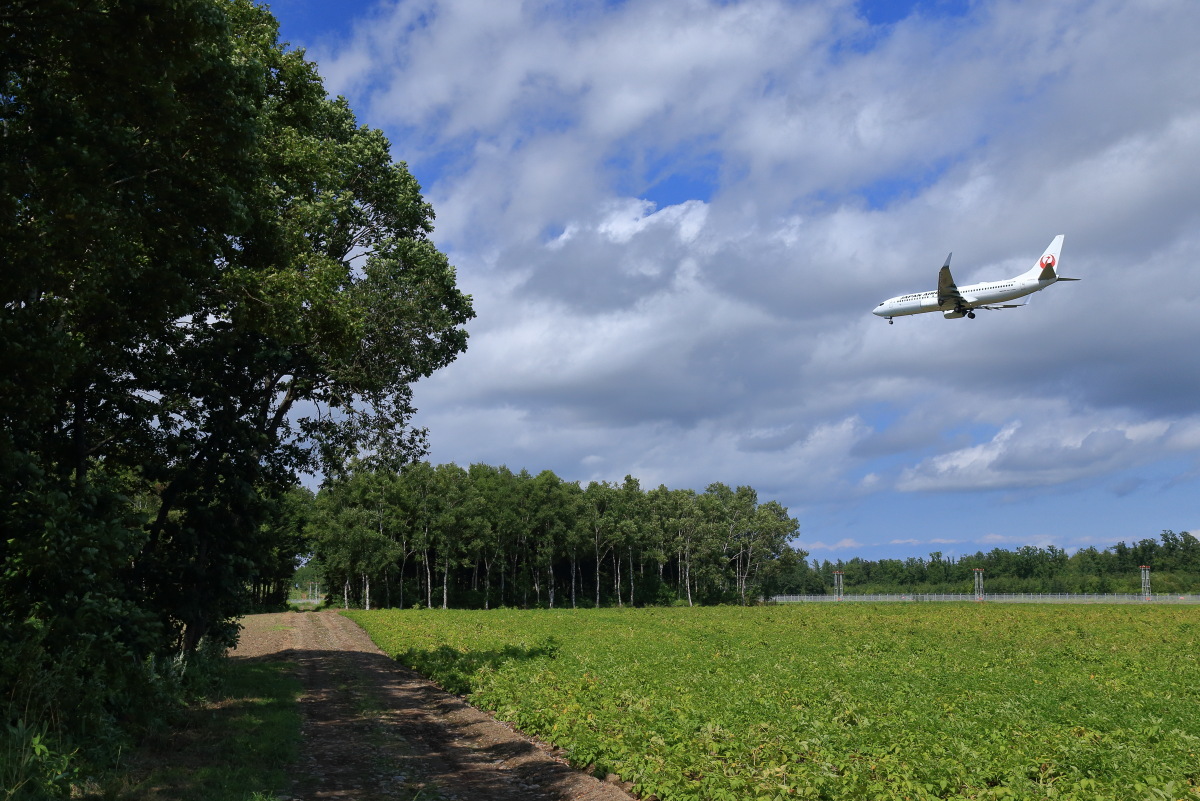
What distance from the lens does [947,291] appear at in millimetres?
47094

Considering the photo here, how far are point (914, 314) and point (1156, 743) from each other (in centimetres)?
4280

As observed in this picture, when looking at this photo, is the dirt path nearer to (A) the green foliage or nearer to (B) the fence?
(A) the green foliage

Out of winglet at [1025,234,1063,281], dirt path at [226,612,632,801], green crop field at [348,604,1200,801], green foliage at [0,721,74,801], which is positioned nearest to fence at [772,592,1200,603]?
winglet at [1025,234,1063,281]

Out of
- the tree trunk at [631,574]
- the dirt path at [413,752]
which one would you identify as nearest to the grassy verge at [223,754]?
the dirt path at [413,752]

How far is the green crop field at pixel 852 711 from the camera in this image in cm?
1106

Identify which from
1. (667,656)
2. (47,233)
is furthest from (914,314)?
(47,233)

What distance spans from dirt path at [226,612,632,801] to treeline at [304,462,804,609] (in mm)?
52539

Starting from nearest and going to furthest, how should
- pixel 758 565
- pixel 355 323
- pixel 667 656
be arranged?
pixel 355 323 → pixel 667 656 → pixel 758 565

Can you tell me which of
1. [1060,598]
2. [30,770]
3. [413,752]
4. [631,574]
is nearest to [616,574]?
[631,574]

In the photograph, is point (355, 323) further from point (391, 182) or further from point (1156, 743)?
point (1156, 743)

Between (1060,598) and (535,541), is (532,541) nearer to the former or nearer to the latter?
(535,541)

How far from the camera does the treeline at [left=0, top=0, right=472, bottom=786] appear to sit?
1122cm

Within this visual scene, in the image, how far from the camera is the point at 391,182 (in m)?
26.7

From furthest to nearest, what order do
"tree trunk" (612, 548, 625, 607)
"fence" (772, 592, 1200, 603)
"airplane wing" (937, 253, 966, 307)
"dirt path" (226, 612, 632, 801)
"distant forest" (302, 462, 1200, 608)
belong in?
"fence" (772, 592, 1200, 603) < "tree trunk" (612, 548, 625, 607) < "distant forest" (302, 462, 1200, 608) < "airplane wing" (937, 253, 966, 307) < "dirt path" (226, 612, 632, 801)
